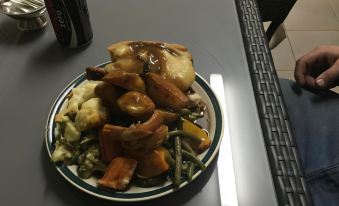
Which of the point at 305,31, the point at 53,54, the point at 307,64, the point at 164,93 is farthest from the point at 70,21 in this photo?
the point at 305,31

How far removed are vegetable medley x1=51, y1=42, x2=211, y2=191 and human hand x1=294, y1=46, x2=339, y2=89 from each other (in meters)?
0.42

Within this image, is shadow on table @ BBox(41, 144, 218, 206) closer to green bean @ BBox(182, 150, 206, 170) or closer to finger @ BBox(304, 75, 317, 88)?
green bean @ BBox(182, 150, 206, 170)

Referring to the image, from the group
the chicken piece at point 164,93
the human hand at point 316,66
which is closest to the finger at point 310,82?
the human hand at point 316,66

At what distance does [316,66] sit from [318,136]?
20cm

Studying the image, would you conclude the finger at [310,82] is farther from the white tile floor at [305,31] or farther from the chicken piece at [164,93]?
the white tile floor at [305,31]

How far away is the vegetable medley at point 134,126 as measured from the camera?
0.52 m

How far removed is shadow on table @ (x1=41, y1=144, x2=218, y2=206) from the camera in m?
0.56

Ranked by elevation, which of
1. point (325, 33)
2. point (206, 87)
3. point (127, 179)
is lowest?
point (127, 179)

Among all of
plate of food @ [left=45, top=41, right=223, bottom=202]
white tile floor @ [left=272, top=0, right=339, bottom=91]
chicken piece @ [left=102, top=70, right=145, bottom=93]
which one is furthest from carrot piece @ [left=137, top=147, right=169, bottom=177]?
white tile floor @ [left=272, top=0, right=339, bottom=91]

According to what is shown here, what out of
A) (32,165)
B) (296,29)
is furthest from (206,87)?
(296,29)

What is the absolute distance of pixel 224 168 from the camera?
61cm

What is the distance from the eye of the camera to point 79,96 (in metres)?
0.62

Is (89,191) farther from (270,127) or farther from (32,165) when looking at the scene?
(270,127)

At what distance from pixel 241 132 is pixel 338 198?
271mm
